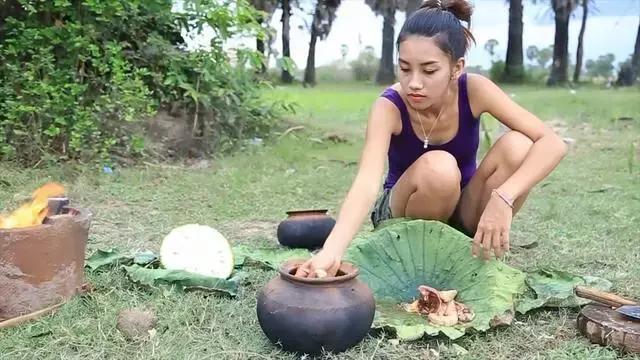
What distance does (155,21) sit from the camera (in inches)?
263

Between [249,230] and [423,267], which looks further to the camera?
[249,230]

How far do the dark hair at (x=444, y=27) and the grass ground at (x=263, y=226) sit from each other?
3.50ft

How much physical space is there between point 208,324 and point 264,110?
17.6ft

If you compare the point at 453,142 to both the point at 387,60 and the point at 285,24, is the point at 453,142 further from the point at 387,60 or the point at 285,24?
the point at 387,60

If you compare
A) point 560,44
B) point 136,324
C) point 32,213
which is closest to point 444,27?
point 136,324

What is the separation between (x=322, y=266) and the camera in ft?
7.70

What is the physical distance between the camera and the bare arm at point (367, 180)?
2.45 metres

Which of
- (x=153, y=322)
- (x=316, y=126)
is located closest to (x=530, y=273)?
(x=153, y=322)

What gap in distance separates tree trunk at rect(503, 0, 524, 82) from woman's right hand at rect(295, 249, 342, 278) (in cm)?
2467

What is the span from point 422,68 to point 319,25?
30.9 m

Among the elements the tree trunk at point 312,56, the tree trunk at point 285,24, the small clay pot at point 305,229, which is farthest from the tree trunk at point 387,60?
the small clay pot at point 305,229

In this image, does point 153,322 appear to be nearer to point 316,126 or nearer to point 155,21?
point 155,21

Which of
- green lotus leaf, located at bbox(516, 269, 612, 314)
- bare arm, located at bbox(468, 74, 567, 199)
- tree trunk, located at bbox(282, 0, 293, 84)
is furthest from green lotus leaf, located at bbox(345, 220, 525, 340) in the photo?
tree trunk, located at bbox(282, 0, 293, 84)

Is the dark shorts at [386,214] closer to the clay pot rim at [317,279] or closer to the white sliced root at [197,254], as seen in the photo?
the white sliced root at [197,254]
